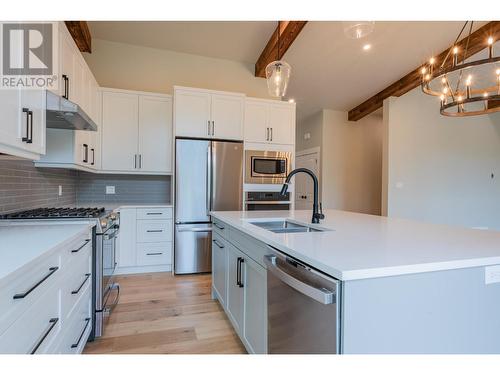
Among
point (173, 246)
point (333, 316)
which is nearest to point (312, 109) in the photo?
point (173, 246)

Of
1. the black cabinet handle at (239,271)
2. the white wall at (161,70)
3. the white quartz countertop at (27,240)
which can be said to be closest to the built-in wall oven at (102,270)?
the white quartz countertop at (27,240)

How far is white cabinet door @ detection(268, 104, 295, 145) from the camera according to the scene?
399 centimetres

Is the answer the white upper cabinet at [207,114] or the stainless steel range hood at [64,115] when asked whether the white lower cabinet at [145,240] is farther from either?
the stainless steel range hood at [64,115]

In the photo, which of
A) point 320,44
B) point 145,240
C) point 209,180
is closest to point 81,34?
point 209,180

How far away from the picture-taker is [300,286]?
99cm

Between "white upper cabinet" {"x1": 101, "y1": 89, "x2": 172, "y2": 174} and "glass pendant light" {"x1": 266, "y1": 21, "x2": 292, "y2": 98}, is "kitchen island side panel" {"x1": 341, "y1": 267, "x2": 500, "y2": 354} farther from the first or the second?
"white upper cabinet" {"x1": 101, "y1": 89, "x2": 172, "y2": 174}

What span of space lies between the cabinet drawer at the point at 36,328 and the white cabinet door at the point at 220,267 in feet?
3.67

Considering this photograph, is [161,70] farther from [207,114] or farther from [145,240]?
[145,240]

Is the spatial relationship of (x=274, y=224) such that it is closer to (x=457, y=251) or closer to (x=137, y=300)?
(x=457, y=251)

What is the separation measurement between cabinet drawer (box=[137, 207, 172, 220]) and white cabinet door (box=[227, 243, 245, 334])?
1.72 m

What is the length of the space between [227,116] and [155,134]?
102cm

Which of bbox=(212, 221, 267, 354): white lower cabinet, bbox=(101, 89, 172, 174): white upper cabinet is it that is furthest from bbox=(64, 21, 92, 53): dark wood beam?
bbox=(212, 221, 267, 354): white lower cabinet

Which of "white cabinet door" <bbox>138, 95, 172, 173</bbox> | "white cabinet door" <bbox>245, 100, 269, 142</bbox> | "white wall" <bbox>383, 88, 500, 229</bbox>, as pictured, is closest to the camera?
"white cabinet door" <bbox>138, 95, 172, 173</bbox>
